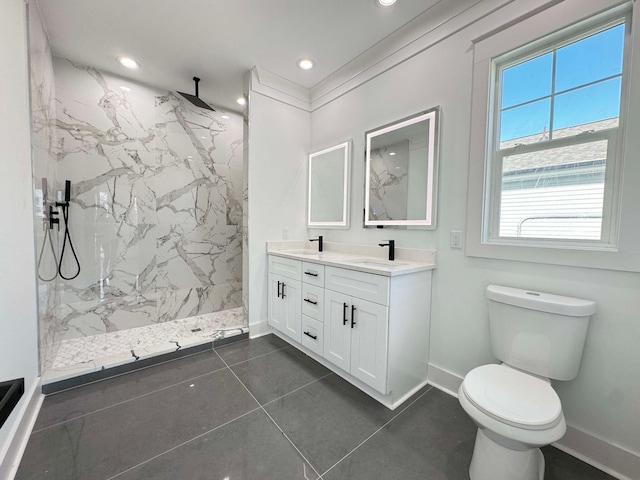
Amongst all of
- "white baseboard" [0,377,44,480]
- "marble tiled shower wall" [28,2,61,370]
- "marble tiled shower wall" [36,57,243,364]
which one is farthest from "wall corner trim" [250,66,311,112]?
"white baseboard" [0,377,44,480]

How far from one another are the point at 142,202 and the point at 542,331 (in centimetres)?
343

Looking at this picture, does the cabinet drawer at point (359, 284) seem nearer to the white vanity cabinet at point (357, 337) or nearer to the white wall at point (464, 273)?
the white vanity cabinet at point (357, 337)

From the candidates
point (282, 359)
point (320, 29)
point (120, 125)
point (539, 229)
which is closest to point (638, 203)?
point (539, 229)

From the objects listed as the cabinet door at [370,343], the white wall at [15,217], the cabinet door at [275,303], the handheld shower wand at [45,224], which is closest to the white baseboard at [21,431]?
the white wall at [15,217]

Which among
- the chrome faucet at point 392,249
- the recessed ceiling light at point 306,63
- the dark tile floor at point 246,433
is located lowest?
the dark tile floor at point 246,433

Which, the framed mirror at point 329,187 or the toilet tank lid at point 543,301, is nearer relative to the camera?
the toilet tank lid at point 543,301

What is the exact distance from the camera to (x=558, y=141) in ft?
4.75

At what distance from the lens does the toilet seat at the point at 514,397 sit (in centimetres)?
101

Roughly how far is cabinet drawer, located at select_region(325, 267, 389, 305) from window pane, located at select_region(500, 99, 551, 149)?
1137 mm

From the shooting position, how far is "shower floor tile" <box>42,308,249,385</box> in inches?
75.9

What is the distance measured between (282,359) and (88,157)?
2.61m

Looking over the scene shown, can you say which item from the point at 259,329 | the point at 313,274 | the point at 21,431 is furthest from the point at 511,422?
the point at 21,431

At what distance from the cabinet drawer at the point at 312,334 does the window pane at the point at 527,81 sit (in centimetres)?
197

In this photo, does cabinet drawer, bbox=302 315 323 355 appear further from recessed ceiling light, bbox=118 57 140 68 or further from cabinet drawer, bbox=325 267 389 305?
recessed ceiling light, bbox=118 57 140 68
